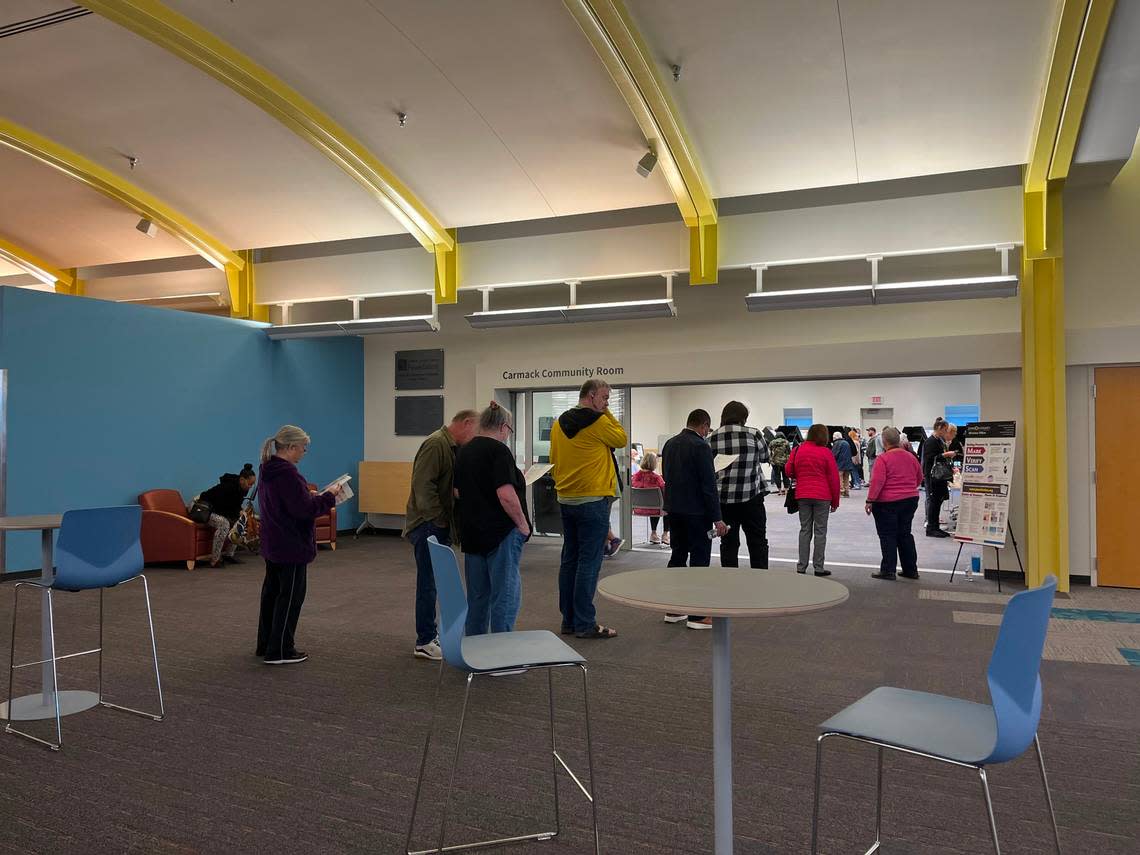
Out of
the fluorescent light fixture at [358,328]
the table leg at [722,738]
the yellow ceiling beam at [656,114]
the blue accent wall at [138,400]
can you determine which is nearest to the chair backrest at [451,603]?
the table leg at [722,738]

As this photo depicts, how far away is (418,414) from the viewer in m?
11.6

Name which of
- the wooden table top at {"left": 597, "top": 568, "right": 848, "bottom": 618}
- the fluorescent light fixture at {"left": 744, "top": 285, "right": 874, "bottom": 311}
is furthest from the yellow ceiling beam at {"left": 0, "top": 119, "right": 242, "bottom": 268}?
the wooden table top at {"left": 597, "top": 568, "right": 848, "bottom": 618}

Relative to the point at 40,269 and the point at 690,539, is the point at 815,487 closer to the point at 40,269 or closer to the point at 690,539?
the point at 690,539

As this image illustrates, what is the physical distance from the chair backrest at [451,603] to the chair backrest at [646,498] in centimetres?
748

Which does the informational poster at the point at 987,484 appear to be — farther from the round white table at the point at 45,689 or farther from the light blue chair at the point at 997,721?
the round white table at the point at 45,689

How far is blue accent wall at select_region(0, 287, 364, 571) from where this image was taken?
8.08 metres

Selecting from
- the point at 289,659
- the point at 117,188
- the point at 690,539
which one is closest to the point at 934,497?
the point at 690,539

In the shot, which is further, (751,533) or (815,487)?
(815,487)

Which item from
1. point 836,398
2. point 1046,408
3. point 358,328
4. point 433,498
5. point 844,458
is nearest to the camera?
point 433,498

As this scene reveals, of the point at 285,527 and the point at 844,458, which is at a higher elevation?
the point at 844,458

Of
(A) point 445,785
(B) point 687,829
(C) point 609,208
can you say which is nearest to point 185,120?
(C) point 609,208

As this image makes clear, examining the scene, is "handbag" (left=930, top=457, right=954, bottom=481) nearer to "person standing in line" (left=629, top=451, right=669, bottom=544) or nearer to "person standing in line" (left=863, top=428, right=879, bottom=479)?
"person standing in line" (left=629, top=451, right=669, bottom=544)

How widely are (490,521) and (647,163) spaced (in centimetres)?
459

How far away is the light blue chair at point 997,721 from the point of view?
6.33 feet
